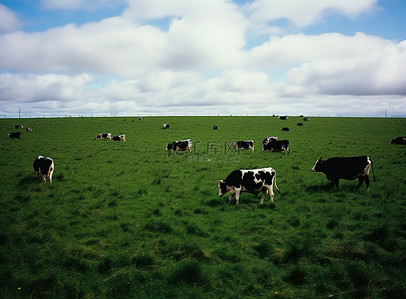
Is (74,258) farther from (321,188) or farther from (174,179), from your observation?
(321,188)

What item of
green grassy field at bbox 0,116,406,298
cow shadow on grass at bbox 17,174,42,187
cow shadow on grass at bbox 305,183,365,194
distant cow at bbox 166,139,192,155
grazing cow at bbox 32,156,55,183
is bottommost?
green grassy field at bbox 0,116,406,298

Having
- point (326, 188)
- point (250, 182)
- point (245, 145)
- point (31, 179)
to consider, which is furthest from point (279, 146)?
point (31, 179)

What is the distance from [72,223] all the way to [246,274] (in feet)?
19.3

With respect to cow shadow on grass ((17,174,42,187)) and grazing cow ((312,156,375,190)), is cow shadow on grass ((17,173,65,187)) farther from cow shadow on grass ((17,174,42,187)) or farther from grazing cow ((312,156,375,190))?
grazing cow ((312,156,375,190))

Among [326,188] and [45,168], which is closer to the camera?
[326,188]

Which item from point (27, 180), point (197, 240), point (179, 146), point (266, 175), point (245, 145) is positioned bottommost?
point (197, 240)

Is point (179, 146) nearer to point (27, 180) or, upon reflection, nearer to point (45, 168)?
point (45, 168)

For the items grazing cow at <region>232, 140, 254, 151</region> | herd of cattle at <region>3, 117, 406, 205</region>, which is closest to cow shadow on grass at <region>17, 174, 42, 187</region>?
herd of cattle at <region>3, 117, 406, 205</region>

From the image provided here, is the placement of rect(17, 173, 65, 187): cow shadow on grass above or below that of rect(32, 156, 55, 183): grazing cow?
below

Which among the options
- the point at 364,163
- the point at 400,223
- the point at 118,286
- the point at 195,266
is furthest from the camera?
the point at 364,163

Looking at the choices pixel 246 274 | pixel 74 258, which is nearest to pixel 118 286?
pixel 74 258

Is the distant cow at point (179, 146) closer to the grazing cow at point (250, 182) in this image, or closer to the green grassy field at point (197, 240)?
the green grassy field at point (197, 240)

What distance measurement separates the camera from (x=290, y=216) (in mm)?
8586

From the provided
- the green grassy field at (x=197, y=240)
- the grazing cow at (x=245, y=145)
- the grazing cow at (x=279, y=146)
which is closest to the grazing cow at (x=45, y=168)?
the green grassy field at (x=197, y=240)
